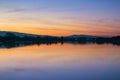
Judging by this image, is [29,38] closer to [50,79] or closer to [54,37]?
[54,37]

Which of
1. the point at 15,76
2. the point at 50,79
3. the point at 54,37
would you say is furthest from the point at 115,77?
the point at 54,37

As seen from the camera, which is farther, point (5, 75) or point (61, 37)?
point (61, 37)

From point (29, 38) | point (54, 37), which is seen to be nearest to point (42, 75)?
point (29, 38)

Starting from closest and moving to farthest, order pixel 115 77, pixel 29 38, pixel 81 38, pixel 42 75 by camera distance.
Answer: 1. pixel 115 77
2. pixel 42 75
3. pixel 29 38
4. pixel 81 38

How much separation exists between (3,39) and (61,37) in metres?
55.8

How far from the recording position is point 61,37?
13250 cm

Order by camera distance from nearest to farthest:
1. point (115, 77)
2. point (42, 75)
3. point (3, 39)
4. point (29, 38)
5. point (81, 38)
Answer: point (115, 77)
point (42, 75)
point (3, 39)
point (29, 38)
point (81, 38)

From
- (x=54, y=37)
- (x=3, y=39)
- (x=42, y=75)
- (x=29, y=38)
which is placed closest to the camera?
(x=42, y=75)

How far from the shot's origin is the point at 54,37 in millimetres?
130375

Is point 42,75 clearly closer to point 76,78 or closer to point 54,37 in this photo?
point 76,78

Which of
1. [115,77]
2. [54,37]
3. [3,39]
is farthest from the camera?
[54,37]

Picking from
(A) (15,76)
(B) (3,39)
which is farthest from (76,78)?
(B) (3,39)

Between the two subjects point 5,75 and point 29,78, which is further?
point 5,75

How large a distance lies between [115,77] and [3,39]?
7181 cm
